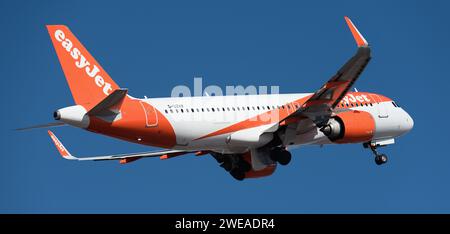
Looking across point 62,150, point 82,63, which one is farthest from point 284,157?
point 62,150

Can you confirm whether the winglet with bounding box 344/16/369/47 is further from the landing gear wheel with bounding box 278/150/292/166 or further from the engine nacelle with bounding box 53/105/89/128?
the engine nacelle with bounding box 53/105/89/128

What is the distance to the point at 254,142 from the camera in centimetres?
6034

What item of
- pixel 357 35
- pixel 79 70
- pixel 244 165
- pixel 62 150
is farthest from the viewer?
pixel 244 165

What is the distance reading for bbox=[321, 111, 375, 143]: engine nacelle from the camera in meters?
60.7

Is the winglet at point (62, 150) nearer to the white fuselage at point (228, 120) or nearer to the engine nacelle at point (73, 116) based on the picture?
the white fuselage at point (228, 120)

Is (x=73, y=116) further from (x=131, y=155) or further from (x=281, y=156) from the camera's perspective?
(x=281, y=156)

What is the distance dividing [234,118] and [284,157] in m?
3.53

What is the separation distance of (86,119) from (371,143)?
19471 millimetres

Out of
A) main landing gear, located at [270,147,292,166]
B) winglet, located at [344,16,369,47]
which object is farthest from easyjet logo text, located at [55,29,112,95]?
winglet, located at [344,16,369,47]

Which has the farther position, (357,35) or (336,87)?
(336,87)

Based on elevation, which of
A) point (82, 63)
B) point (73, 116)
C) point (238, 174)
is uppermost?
point (82, 63)

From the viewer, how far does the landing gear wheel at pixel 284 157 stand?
6053 centimetres

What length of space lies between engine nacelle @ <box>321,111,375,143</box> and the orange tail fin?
12.5 metres

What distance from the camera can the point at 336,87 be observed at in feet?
187
